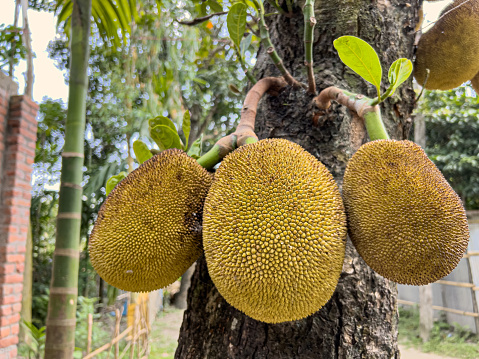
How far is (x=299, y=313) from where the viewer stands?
1.69 ft

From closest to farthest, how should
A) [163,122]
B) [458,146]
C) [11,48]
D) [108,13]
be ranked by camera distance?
1. [163,122]
2. [108,13]
3. [11,48]
4. [458,146]

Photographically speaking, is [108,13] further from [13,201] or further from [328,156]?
[13,201]

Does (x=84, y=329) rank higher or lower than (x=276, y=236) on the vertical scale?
lower

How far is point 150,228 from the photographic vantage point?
619mm

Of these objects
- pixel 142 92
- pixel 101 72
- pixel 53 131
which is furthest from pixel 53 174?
pixel 142 92

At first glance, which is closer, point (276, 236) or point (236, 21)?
point (276, 236)

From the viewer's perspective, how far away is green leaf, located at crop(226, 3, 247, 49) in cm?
73

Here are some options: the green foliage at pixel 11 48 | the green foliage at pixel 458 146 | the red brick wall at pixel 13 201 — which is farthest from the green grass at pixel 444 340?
the green foliage at pixel 11 48

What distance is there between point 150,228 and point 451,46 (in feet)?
3.09

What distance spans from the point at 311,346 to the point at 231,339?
149 millimetres

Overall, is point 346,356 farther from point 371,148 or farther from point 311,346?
point 371,148

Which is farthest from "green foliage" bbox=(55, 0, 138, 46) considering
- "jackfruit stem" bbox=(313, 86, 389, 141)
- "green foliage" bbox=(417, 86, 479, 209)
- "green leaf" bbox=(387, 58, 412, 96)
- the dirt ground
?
"green foliage" bbox=(417, 86, 479, 209)

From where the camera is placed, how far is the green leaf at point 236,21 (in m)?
0.73

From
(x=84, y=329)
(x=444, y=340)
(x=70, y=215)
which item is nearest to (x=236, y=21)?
(x=70, y=215)
